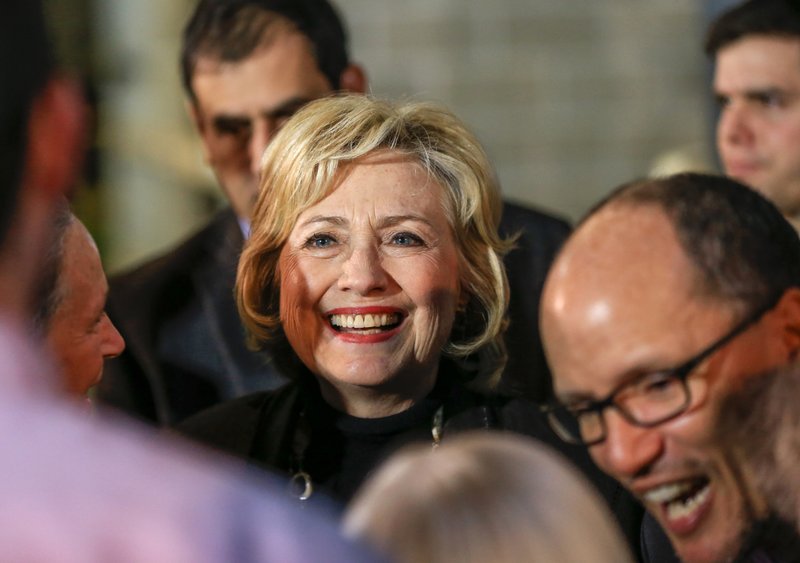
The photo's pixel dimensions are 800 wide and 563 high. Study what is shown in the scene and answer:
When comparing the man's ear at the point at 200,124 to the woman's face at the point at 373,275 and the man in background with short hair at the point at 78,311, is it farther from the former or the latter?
the man in background with short hair at the point at 78,311

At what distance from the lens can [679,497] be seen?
93.8 inches

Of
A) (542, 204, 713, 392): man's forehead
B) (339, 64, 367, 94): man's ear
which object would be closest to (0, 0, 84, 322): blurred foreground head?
(542, 204, 713, 392): man's forehead

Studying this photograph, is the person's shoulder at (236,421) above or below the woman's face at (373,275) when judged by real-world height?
below

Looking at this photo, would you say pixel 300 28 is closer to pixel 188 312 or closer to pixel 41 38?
pixel 188 312

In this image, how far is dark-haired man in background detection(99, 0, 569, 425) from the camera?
13.3 ft

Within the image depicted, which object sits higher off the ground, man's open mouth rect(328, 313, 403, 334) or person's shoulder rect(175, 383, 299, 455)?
man's open mouth rect(328, 313, 403, 334)

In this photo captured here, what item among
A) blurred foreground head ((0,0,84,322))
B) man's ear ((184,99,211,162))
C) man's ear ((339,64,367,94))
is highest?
blurred foreground head ((0,0,84,322))

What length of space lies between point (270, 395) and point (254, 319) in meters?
0.18

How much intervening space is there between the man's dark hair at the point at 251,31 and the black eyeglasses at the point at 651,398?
86.2 inches

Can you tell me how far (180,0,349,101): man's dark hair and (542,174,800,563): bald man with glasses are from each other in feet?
6.92

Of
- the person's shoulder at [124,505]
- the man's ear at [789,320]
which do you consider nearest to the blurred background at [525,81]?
the man's ear at [789,320]

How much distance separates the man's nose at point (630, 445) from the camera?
7.71 feet

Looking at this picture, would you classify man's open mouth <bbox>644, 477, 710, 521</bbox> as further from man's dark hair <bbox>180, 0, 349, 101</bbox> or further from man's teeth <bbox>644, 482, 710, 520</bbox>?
man's dark hair <bbox>180, 0, 349, 101</bbox>

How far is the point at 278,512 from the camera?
4.48 ft
